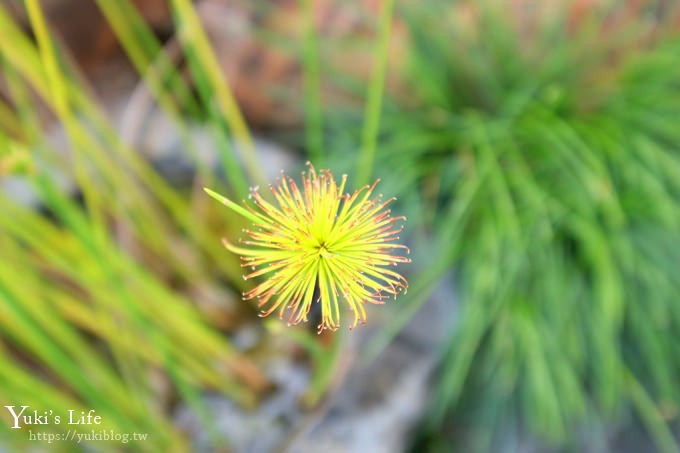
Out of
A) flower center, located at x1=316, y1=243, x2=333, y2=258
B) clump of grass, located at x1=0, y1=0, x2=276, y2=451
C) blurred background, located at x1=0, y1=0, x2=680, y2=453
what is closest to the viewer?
flower center, located at x1=316, y1=243, x2=333, y2=258

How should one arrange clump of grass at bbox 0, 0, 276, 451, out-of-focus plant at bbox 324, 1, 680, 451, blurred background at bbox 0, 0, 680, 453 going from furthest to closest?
out-of-focus plant at bbox 324, 1, 680, 451 < blurred background at bbox 0, 0, 680, 453 < clump of grass at bbox 0, 0, 276, 451

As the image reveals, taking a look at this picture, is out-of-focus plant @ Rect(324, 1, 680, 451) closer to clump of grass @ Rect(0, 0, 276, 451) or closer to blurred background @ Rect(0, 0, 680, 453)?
blurred background @ Rect(0, 0, 680, 453)

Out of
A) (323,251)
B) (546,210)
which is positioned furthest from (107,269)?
(546,210)

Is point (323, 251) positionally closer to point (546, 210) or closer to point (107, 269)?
point (107, 269)

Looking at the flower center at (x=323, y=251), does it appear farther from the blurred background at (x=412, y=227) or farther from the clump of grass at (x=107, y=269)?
the blurred background at (x=412, y=227)

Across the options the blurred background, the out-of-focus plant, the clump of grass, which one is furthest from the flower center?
the out-of-focus plant

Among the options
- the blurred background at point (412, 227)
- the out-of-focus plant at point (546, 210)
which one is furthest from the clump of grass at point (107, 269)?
the out-of-focus plant at point (546, 210)

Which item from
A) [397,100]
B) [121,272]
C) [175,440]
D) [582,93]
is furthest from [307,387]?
[582,93]

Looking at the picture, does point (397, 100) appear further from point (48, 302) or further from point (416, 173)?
point (48, 302)
